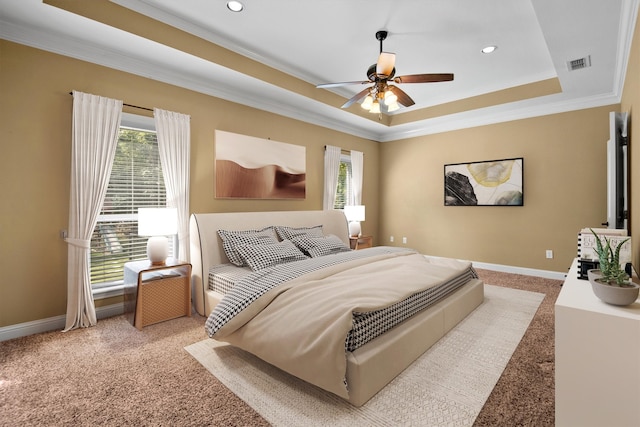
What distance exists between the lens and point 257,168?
14.4 ft

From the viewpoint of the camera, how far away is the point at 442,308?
2.57m

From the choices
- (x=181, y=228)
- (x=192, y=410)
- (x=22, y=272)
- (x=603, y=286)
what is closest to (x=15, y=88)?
(x=22, y=272)

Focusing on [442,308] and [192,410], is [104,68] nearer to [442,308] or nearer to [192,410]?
[192,410]

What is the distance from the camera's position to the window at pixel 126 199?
316 centimetres

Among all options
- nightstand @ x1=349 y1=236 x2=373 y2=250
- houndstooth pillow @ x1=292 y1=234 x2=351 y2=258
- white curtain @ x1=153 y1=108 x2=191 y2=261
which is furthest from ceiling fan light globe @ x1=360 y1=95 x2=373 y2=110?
nightstand @ x1=349 y1=236 x2=373 y2=250

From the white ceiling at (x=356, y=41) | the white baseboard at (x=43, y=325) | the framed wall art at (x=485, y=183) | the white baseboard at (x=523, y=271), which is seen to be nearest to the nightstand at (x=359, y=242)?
the framed wall art at (x=485, y=183)

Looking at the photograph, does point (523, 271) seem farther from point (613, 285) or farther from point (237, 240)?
point (237, 240)

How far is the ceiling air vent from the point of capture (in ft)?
10.5

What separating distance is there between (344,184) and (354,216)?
2.92 ft

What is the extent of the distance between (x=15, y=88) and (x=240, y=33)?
6.60 feet

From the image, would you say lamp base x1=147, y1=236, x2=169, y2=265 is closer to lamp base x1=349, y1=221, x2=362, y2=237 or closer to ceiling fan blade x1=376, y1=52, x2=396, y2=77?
ceiling fan blade x1=376, y1=52, x2=396, y2=77

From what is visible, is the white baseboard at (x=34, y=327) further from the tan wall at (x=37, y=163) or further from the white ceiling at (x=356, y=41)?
the white ceiling at (x=356, y=41)

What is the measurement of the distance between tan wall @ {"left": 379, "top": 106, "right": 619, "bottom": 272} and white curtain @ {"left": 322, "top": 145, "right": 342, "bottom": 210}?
1.54m

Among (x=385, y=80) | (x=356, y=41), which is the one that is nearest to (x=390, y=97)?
(x=385, y=80)
